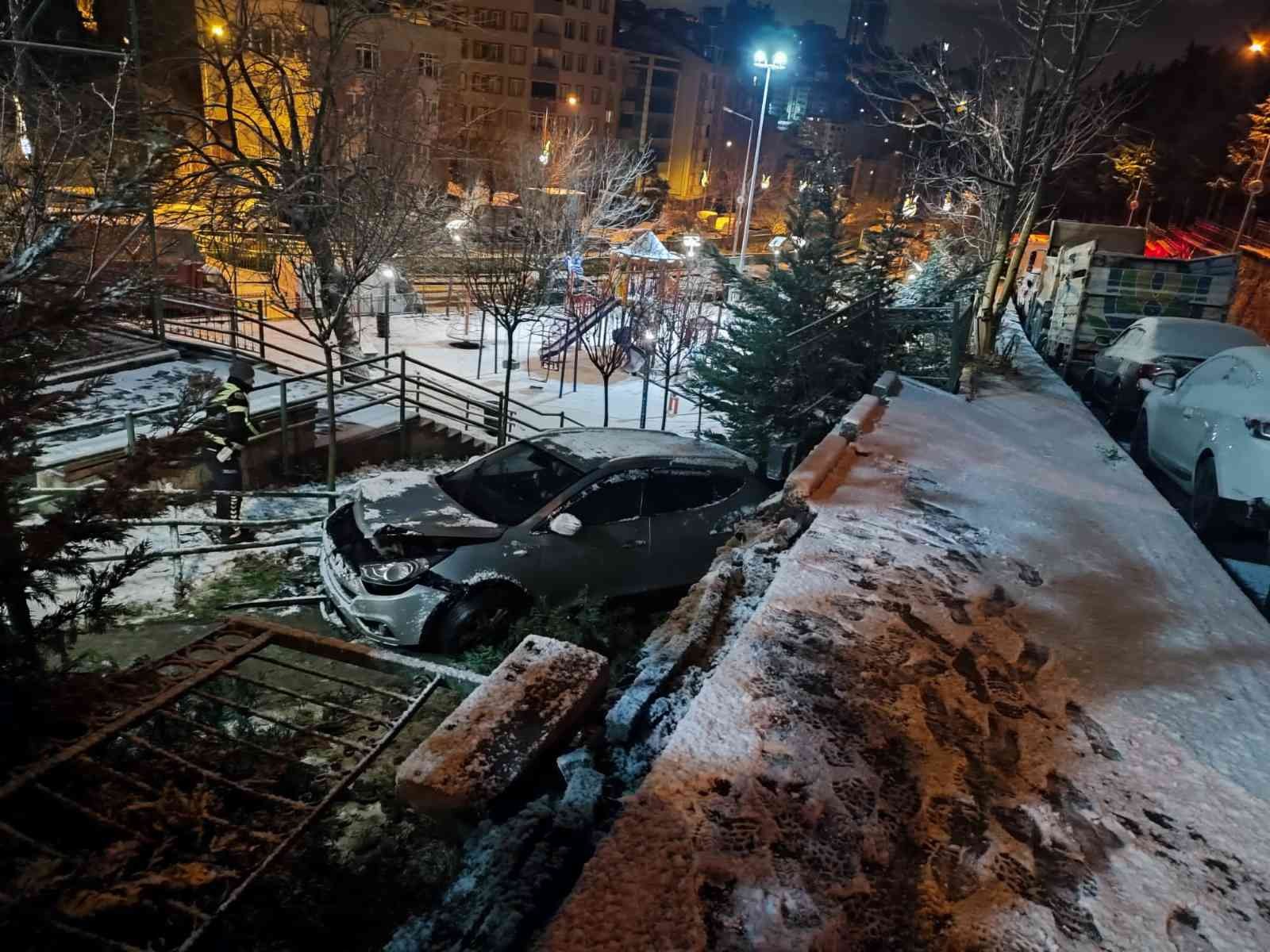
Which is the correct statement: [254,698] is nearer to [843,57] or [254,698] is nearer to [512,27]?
[512,27]

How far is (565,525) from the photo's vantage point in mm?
5922

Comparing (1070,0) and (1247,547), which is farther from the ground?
(1070,0)

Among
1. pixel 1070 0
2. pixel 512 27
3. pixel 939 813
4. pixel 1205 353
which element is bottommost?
pixel 939 813

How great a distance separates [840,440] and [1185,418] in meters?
3.55

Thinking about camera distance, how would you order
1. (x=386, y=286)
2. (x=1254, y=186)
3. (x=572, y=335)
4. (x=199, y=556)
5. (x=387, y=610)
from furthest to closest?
(x=572, y=335), (x=1254, y=186), (x=386, y=286), (x=199, y=556), (x=387, y=610)

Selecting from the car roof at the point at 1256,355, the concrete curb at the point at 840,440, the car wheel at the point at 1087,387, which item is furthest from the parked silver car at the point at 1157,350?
the concrete curb at the point at 840,440

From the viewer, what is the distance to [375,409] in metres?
12.7

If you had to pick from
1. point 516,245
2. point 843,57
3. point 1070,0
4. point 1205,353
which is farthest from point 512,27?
point 843,57

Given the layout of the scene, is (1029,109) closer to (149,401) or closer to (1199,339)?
(1199,339)

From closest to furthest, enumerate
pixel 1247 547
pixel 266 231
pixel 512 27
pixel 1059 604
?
pixel 1059 604 < pixel 1247 547 < pixel 266 231 < pixel 512 27

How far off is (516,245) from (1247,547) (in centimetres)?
2143

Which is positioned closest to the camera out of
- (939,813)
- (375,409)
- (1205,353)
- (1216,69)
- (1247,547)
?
(939,813)

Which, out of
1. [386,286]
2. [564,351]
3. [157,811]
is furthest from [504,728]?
[564,351]

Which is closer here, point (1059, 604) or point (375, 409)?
point (1059, 604)
